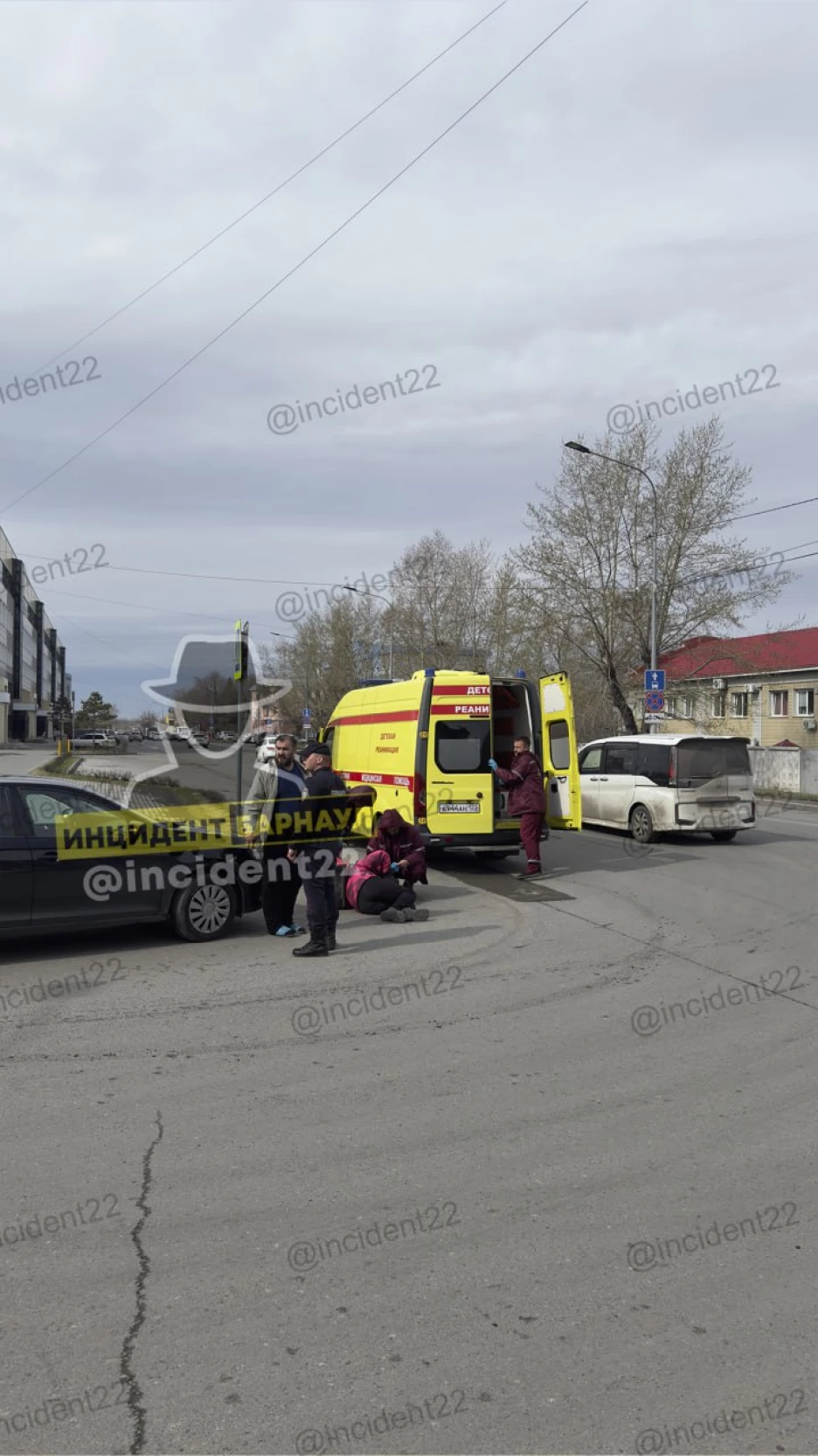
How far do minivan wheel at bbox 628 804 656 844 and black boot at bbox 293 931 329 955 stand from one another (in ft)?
30.4

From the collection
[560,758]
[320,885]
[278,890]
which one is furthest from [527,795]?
[320,885]

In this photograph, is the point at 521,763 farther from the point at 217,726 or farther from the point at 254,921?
the point at 217,726

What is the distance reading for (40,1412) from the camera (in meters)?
2.95

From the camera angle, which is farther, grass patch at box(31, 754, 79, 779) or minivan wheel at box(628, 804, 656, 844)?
grass patch at box(31, 754, 79, 779)

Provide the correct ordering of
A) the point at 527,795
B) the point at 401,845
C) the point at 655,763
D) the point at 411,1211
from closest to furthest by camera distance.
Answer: the point at 411,1211, the point at 401,845, the point at 527,795, the point at 655,763

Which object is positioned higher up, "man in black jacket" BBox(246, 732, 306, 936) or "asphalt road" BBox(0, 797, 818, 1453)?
"man in black jacket" BBox(246, 732, 306, 936)

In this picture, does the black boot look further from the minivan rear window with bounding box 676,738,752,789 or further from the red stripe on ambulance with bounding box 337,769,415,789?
the minivan rear window with bounding box 676,738,752,789

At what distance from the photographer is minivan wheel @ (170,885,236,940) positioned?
30.5 feet

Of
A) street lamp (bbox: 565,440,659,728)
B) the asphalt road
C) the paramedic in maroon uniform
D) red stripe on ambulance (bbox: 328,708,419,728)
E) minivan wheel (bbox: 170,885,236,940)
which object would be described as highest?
street lamp (bbox: 565,440,659,728)

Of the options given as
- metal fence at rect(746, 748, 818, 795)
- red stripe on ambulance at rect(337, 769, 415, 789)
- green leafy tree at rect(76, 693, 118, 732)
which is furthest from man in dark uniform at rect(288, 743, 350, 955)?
green leafy tree at rect(76, 693, 118, 732)

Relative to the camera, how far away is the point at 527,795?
43.2 ft

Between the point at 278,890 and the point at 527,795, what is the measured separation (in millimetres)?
4380

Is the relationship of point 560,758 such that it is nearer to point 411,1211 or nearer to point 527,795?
point 527,795

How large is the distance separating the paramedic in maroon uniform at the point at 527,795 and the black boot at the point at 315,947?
4.68m
